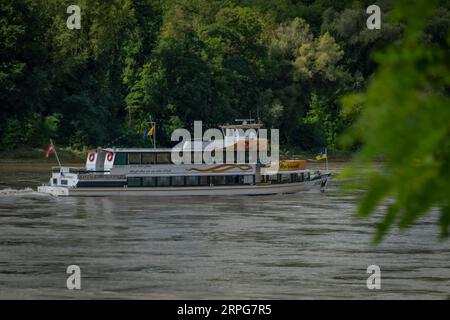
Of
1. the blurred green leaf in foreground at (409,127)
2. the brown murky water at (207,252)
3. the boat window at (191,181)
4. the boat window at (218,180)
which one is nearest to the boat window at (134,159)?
the boat window at (191,181)

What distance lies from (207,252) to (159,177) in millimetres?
31579

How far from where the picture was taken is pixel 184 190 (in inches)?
2751

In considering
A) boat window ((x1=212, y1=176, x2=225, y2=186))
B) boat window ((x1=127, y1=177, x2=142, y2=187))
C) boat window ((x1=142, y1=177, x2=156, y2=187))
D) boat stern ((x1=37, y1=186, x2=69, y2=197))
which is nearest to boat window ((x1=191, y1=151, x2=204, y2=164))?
boat window ((x1=212, y1=176, x2=225, y2=186))

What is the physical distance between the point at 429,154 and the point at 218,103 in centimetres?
11406

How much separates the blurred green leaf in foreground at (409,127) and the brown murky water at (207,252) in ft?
70.5

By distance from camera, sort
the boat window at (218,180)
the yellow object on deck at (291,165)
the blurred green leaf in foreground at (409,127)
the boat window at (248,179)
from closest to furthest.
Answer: the blurred green leaf in foreground at (409,127) < the boat window at (218,180) < the boat window at (248,179) < the yellow object on deck at (291,165)

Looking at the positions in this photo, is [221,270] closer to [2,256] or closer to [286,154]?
[2,256]

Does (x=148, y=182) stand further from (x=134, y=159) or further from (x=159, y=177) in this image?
(x=134, y=159)

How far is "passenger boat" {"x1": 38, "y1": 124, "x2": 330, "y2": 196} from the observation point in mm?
68438

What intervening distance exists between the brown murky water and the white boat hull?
3.62 meters

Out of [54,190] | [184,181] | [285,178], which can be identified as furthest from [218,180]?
[54,190]

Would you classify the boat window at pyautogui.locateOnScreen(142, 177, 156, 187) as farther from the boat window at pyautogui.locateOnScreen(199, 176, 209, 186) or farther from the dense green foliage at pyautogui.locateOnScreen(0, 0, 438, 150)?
the dense green foliage at pyautogui.locateOnScreen(0, 0, 438, 150)

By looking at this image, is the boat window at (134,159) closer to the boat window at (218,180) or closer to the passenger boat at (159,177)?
the passenger boat at (159,177)

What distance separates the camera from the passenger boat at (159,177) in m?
68.4
